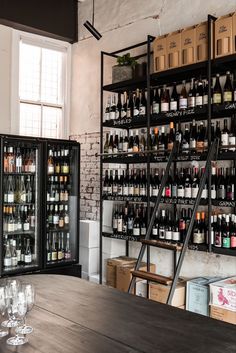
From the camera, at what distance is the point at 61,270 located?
5074 mm

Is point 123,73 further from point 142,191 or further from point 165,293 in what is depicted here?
point 165,293

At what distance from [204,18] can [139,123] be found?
1270mm

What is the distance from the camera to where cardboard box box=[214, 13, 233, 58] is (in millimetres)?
3666

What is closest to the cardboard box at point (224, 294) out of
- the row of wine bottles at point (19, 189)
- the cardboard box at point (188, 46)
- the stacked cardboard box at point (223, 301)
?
the stacked cardboard box at point (223, 301)

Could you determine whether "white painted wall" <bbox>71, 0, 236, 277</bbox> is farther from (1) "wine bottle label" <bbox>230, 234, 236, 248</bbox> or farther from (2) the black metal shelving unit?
(1) "wine bottle label" <bbox>230, 234, 236, 248</bbox>

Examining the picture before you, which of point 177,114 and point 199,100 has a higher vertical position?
point 199,100

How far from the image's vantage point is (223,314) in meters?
3.54

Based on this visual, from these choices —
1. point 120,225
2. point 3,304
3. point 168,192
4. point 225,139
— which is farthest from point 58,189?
point 3,304

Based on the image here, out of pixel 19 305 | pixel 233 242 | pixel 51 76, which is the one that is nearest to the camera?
pixel 19 305

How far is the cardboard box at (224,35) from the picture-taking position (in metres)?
3.67

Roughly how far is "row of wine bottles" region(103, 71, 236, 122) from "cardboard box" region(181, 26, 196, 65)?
28 centimetres

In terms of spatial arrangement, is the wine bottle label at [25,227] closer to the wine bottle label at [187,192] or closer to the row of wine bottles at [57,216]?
the row of wine bottles at [57,216]

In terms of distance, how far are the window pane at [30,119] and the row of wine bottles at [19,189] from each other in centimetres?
93

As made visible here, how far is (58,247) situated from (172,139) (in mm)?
1987
